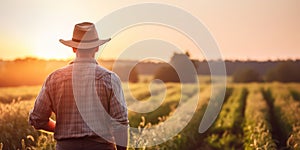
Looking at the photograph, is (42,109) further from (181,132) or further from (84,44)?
(181,132)

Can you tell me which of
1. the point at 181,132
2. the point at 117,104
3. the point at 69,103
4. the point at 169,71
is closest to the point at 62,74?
the point at 69,103

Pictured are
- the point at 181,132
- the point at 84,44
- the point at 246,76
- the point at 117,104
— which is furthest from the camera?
the point at 246,76

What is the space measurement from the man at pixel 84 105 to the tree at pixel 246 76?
8920 centimetres

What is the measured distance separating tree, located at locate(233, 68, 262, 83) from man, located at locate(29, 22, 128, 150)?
3512 inches

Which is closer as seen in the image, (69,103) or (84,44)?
(69,103)

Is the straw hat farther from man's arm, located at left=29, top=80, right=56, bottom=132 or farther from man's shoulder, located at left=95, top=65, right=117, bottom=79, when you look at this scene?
man's arm, located at left=29, top=80, right=56, bottom=132

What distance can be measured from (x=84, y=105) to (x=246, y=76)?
91.5 metres

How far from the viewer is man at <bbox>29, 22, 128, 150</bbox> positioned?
5.21 metres

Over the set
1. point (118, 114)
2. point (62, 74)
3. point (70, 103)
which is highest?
point (62, 74)

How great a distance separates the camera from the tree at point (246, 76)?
94.2 meters

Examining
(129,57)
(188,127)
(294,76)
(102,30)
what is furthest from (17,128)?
(294,76)

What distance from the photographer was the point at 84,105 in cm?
530

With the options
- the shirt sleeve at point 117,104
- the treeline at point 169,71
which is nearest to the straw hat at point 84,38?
the shirt sleeve at point 117,104

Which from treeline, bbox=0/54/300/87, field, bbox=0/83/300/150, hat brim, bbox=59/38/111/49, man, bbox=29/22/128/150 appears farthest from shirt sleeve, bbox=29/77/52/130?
treeline, bbox=0/54/300/87
